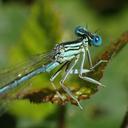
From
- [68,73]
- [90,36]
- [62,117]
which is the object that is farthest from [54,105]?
[90,36]

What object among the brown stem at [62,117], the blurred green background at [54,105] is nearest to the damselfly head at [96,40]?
the blurred green background at [54,105]

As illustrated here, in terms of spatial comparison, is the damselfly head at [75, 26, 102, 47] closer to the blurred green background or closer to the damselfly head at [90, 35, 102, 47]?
the damselfly head at [90, 35, 102, 47]

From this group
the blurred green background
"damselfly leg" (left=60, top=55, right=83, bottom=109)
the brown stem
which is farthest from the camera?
the blurred green background

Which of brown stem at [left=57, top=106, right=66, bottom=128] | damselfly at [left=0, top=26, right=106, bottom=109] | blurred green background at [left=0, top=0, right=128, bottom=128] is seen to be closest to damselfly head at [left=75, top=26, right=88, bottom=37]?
damselfly at [left=0, top=26, right=106, bottom=109]

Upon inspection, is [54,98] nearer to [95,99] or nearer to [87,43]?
[87,43]

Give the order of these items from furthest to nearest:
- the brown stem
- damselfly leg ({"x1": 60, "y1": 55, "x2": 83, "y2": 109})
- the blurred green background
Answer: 1. the blurred green background
2. the brown stem
3. damselfly leg ({"x1": 60, "y1": 55, "x2": 83, "y2": 109})

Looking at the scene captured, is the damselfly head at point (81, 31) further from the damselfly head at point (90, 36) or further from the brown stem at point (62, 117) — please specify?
the brown stem at point (62, 117)

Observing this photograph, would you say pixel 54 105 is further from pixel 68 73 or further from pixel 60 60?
pixel 68 73

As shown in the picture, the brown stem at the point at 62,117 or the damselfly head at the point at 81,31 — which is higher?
the damselfly head at the point at 81,31

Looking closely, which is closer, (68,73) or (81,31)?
(68,73)
